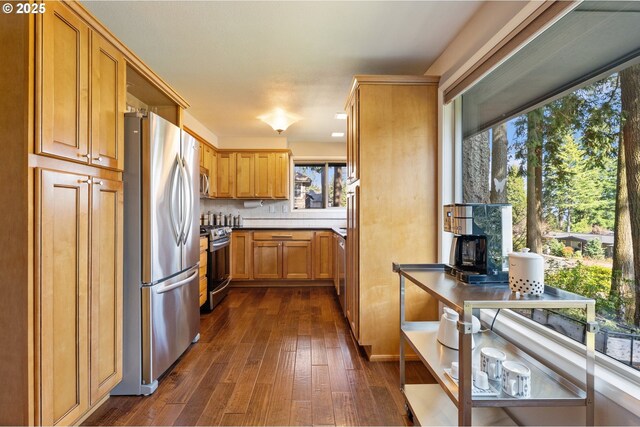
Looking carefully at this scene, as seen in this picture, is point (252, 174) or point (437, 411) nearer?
point (437, 411)

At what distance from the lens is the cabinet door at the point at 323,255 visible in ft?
15.4

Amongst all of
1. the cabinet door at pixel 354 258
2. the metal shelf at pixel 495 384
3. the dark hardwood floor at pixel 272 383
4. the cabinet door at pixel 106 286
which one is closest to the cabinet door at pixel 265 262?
the dark hardwood floor at pixel 272 383

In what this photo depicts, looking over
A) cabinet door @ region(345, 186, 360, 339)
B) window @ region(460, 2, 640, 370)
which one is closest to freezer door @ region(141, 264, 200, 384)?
cabinet door @ region(345, 186, 360, 339)

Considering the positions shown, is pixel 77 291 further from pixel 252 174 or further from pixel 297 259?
pixel 252 174

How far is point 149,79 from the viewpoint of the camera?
2146 mm

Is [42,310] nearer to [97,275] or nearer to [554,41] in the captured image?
[97,275]

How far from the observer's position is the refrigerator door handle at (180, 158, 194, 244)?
2.33m

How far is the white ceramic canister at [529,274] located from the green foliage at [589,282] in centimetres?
29

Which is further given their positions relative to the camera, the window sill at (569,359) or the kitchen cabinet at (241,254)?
the kitchen cabinet at (241,254)

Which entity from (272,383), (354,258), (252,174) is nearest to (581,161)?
(354,258)

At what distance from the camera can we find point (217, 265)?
3758mm

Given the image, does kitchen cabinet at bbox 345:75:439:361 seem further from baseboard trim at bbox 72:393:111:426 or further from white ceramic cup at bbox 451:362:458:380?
baseboard trim at bbox 72:393:111:426

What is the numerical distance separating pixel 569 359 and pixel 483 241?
1.88 feet

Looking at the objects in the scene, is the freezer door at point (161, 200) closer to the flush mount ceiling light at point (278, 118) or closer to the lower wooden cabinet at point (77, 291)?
the lower wooden cabinet at point (77, 291)
